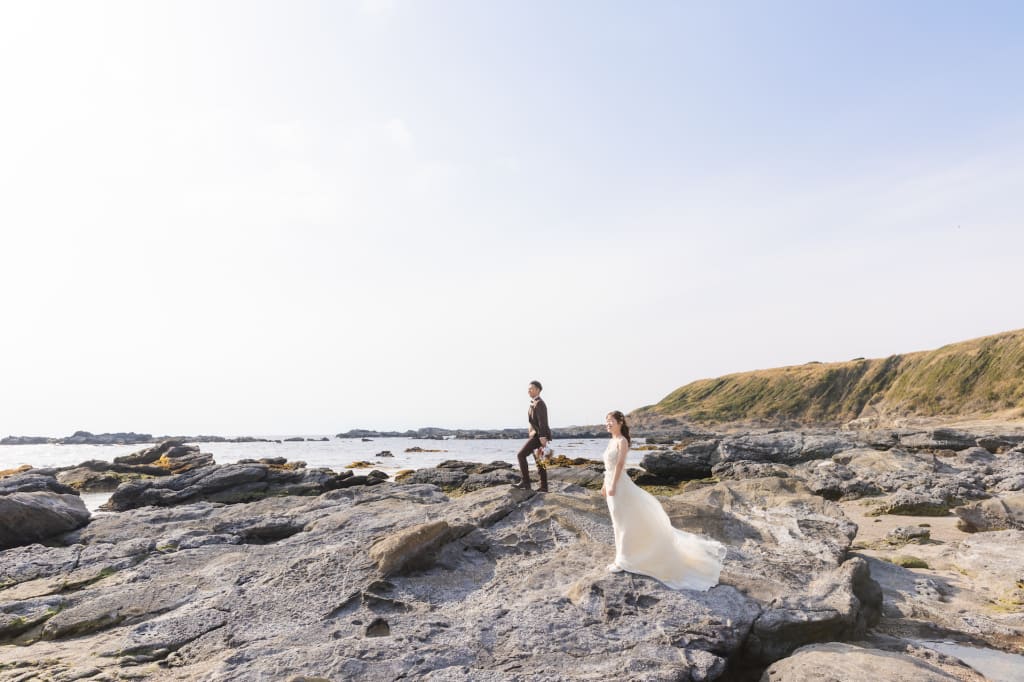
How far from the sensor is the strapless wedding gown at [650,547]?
7840mm

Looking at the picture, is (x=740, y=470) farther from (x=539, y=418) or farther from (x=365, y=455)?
(x=365, y=455)

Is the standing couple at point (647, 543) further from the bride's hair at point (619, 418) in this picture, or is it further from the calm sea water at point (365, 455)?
the calm sea water at point (365, 455)

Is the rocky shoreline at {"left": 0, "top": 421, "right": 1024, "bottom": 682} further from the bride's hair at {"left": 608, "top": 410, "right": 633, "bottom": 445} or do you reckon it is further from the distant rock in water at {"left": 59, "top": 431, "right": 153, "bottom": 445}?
the distant rock in water at {"left": 59, "top": 431, "right": 153, "bottom": 445}

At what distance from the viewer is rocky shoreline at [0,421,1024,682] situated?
6.54 metres

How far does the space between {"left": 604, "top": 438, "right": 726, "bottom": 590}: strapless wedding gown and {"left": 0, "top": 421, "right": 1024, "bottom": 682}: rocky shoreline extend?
9.5 inches

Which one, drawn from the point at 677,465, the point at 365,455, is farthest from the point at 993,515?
the point at 365,455

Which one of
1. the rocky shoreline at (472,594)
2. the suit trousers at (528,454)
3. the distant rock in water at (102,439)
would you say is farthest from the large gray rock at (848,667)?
the distant rock in water at (102,439)

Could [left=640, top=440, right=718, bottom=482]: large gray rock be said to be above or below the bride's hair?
below

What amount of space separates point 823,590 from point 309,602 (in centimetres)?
682

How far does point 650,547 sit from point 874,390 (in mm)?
113546

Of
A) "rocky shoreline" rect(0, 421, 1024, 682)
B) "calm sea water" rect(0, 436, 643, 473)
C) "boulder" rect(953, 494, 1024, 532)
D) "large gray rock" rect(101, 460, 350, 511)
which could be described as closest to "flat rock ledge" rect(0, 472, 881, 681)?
"rocky shoreline" rect(0, 421, 1024, 682)

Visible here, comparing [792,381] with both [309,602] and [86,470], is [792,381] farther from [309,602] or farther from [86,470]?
[309,602]

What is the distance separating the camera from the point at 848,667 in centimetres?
601

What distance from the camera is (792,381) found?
405ft
